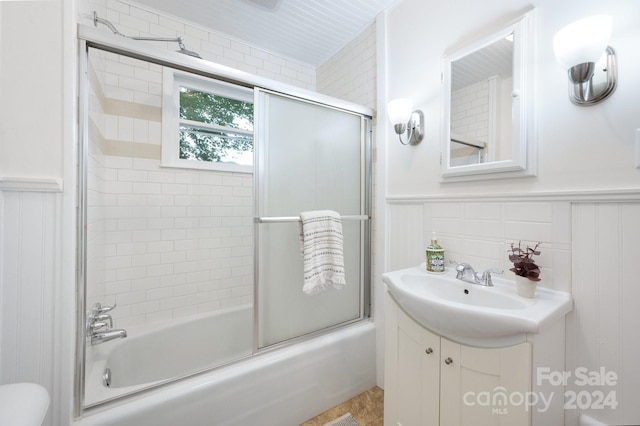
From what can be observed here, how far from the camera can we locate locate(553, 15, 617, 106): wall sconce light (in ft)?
2.84

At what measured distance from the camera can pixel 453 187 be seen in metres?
1.42

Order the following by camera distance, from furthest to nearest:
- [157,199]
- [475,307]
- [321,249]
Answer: [157,199] < [321,249] < [475,307]

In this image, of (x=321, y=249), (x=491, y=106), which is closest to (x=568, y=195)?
(x=491, y=106)

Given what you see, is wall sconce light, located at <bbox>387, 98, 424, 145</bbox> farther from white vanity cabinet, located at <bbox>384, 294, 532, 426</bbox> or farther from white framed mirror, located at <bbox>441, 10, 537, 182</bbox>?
white vanity cabinet, located at <bbox>384, 294, 532, 426</bbox>

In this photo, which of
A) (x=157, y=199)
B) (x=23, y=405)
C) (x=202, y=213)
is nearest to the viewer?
(x=23, y=405)

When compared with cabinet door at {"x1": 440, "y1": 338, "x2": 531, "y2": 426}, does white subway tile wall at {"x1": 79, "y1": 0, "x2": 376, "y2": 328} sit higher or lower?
higher

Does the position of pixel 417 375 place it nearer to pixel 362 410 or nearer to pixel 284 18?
pixel 362 410

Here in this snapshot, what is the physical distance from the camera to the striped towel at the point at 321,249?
1504 millimetres

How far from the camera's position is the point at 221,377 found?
1.29 metres

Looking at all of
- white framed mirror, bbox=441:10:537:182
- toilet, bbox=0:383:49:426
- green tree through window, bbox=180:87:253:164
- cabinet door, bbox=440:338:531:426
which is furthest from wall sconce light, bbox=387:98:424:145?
toilet, bbox=0:383:49:426

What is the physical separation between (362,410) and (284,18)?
2.79 metres

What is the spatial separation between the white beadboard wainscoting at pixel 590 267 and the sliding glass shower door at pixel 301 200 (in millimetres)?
861

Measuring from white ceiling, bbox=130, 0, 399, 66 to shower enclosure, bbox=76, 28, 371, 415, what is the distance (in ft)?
1.50

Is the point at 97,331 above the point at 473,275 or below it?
below
